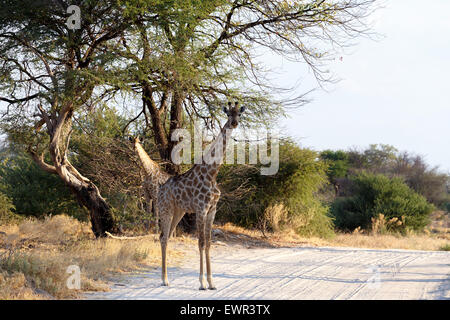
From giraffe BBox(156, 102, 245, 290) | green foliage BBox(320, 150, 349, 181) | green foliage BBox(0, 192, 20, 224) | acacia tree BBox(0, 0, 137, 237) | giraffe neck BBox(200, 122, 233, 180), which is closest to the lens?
giraffe BBox(156, 102, 245, 290)

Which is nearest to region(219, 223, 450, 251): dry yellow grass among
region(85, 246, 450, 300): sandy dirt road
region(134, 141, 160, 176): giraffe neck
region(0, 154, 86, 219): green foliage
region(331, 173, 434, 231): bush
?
region(85, 246, 450, 300): sandy dirt road

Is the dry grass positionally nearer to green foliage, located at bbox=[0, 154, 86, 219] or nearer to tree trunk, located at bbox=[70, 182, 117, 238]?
tree trunk, located at bbox=[70, 182, 117, 238]

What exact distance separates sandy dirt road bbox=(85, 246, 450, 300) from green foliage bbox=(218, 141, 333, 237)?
3.90m

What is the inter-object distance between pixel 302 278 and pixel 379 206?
1504cm

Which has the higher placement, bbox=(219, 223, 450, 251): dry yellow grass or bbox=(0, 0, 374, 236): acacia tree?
bbox=(0, 0, 374, 236): acacia tree

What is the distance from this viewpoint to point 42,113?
10.4 m

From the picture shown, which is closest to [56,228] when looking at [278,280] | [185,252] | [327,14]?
[185,252]

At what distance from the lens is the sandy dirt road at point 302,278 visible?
20.8ft

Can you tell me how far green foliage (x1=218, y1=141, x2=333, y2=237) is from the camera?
47.7 feet

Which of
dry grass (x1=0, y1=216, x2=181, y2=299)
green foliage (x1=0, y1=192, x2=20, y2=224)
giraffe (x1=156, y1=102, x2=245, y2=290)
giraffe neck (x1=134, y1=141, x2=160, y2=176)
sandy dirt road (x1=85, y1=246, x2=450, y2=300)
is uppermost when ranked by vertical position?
giraffe neck (x1=134, y1=141, x2=160, y2=176)

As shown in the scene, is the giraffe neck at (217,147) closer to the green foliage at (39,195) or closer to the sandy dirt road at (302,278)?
the sandy dirt road at (302,278)

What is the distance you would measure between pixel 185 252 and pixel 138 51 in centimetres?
470

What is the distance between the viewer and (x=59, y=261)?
695cm

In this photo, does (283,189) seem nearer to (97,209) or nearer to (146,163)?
(97,209)
